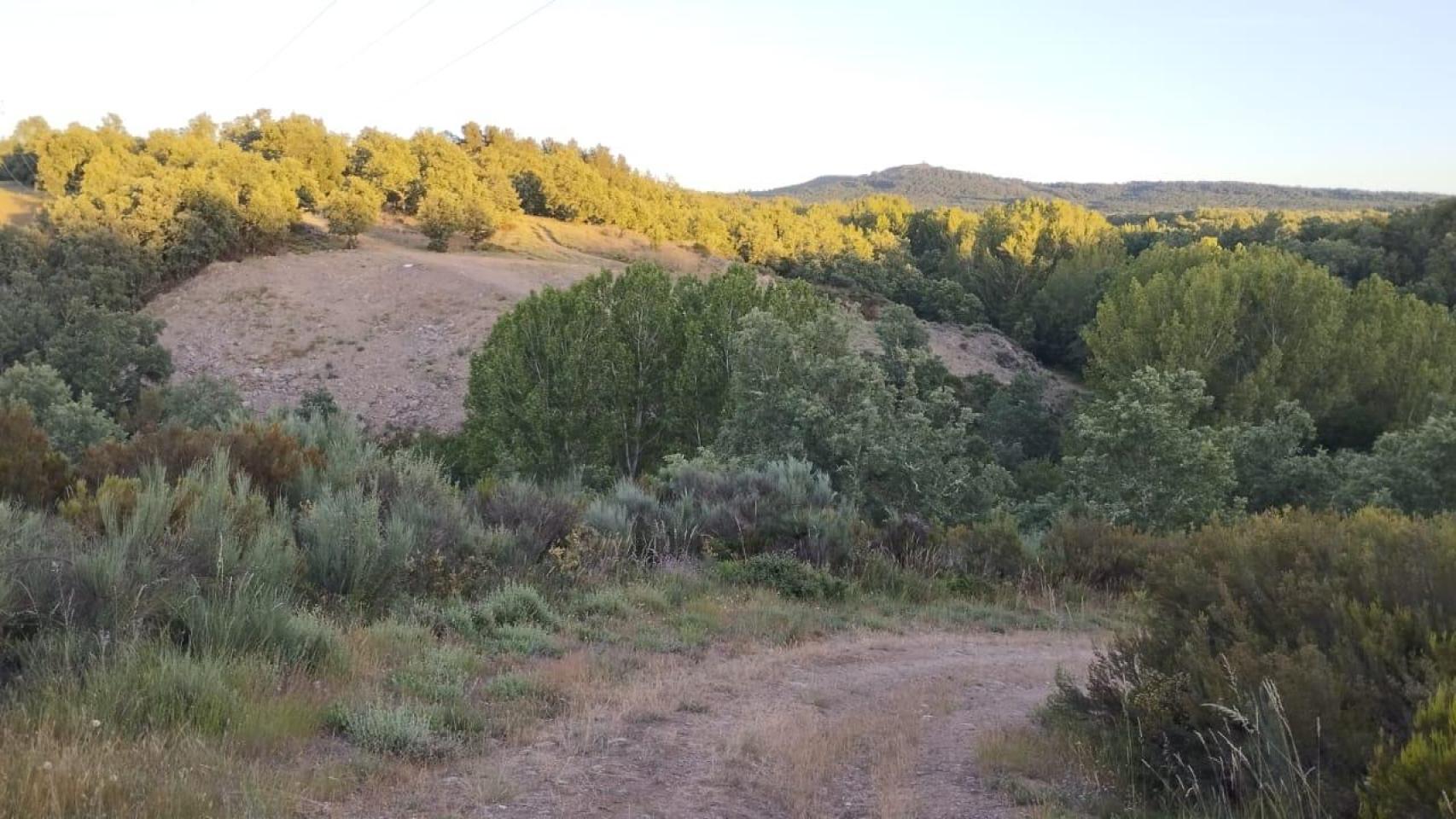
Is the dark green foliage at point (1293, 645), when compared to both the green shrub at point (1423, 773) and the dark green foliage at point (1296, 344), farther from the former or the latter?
the dark green foliage at point (1296, 344)

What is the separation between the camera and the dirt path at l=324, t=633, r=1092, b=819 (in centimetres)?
409

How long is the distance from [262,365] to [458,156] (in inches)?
1147

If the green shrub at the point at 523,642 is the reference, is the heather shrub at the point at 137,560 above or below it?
above

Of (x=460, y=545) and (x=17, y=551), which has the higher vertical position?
(x=17, y=551)

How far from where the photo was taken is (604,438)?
2439 cm

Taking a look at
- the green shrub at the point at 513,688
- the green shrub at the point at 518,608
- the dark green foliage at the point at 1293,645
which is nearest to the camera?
the dark green foliage at the point at 1293,645

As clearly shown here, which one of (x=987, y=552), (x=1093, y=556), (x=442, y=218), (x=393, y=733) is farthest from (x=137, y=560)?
(x=442, y=218)

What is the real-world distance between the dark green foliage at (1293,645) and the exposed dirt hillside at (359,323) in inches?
1146

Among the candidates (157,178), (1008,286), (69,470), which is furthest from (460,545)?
(1008,286)

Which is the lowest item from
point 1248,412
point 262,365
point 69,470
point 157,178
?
point 1248,412

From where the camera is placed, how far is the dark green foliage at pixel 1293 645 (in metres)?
3.77

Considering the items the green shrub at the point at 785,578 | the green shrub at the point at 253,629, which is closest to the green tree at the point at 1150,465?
the green shrub at the point at 785,578

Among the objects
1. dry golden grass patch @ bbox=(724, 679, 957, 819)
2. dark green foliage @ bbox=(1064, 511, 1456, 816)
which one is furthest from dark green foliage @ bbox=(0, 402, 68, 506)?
dark green foliage @ bbox=(1064, 511, 1456, 816)

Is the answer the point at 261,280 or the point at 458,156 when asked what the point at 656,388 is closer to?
the point at 261,280
